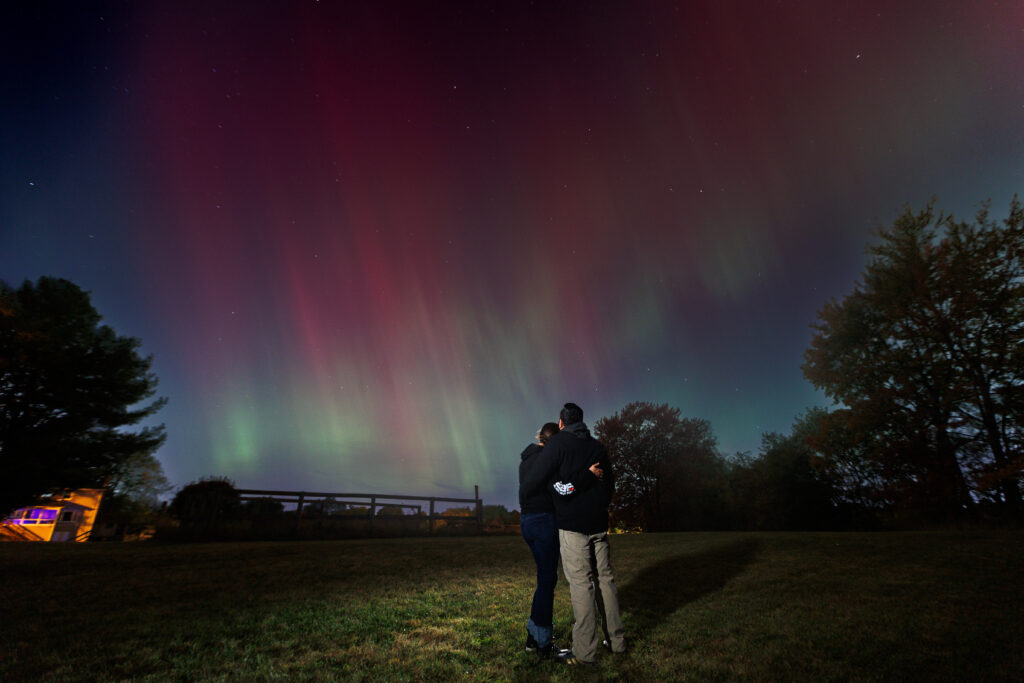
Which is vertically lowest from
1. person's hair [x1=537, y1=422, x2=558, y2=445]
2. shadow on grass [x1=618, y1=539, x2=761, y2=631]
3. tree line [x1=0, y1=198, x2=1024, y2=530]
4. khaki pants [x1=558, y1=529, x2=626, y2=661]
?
shadow on grass [x1=618, y1=539, x2=761, y2=631]

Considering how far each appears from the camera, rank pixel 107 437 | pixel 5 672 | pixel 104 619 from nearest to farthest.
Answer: pixel 5 672 < pixel 104 619 < pixel 107 437

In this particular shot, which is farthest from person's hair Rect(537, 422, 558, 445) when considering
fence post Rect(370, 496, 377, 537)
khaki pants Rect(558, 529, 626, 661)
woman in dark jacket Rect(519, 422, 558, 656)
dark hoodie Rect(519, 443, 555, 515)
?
fence post Rect(370, 496, 377, 537)

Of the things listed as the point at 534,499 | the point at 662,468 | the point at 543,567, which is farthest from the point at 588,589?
the point at 662,468

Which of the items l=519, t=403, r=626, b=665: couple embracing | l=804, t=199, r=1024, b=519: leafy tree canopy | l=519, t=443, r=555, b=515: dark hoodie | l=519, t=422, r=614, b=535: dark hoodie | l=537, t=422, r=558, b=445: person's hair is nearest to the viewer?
l=519, t=403, r=626, b=665: couple embracing

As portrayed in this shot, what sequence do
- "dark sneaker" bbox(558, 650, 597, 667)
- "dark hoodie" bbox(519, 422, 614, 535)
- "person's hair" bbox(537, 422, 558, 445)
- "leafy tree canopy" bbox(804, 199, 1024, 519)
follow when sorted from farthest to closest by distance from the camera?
"leafy tree canopy" bbox(804, 199, 1024, 519) < "person's hair" bbox(537, 422, 558, 445) < "dark hoodie" bbox(519, 422, 614, 535) < "dark sneaker" bbox(558, 650, 597, 667)

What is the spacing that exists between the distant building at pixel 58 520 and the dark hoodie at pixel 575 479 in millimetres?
40725

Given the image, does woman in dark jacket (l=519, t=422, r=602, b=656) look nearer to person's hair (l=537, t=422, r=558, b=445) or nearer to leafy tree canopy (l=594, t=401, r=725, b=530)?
person's hair (l=537, t=422, r=558, b=445)

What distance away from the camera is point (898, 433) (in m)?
17.6

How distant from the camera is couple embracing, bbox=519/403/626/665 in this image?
4.18 meters

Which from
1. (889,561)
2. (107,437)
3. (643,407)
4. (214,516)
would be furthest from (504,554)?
(643,407)

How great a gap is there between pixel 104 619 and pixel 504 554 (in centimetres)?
874

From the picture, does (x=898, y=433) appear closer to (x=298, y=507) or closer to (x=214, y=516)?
(x=298, y=507)

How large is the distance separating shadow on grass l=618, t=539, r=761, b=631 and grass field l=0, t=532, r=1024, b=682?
0.17ft

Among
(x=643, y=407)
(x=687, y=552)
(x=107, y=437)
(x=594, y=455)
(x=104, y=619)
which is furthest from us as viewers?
(x=643, y=407)
